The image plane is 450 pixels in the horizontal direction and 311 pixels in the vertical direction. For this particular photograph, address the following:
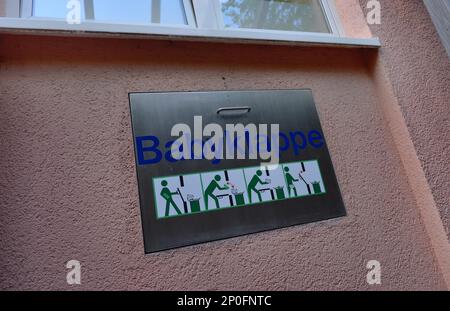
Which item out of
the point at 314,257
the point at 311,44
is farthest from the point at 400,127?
the point at 314,257

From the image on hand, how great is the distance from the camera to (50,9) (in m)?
1.14

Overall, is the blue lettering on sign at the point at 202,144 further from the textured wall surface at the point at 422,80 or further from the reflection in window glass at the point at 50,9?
Answer: the reflection in window glass at the point at 50,9

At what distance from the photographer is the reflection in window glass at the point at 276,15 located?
1407 millimetres

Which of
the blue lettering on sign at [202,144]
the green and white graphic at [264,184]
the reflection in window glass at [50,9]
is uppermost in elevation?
the reflection in window glass at [50,9]

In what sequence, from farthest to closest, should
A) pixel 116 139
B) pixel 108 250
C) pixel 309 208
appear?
1. pixel 309 208
2. pixel 116 139
3. pixel 108 250

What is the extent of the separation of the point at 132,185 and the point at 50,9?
0.88m

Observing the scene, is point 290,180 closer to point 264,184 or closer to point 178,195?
point 264,184

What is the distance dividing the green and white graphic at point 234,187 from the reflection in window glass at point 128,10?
797 millimetres

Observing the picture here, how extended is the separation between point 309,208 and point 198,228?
0.45 m

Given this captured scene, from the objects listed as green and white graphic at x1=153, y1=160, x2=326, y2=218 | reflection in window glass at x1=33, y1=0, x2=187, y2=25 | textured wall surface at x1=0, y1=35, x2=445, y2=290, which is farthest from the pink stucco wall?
reflection in window glass at x1=33, y1=0, x2=187, y2=25

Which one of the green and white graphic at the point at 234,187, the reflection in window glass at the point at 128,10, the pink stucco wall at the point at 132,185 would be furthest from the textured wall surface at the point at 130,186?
the reflection in window glass at the point at 128,10

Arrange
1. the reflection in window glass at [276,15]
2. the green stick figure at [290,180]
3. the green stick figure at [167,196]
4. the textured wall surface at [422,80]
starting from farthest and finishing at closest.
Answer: the reflection in window glass at [276,15] < the textured wall surface at [422,80] < the green stick figure at [290,180] < the green stick figure at [167,196]

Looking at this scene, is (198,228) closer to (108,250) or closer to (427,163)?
(108,250)

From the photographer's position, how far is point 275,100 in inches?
47.4
